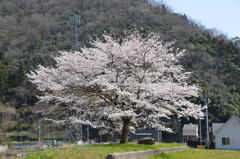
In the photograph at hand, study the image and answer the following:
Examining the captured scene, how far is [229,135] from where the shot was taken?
4528cm

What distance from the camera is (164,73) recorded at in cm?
1884

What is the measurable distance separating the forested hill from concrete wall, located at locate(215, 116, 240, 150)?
12954mm

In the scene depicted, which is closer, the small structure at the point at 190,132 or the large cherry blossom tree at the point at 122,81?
the large cherry blossom tree at the point at 122,81

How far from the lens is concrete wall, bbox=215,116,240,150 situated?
4447cm

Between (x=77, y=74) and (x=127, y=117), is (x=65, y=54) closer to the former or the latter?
(x=77, y=74)

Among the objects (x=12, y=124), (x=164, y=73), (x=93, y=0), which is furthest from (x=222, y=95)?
(x=93, y=0)

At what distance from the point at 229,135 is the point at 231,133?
354 millimetres

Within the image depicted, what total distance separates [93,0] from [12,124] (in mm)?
81281

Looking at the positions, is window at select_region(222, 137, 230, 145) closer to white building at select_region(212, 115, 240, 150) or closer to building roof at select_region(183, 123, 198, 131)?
white building at select_region(212, 115, 240, 150)

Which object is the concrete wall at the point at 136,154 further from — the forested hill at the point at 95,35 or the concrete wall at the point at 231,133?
the concrete wall at the point at 231,133

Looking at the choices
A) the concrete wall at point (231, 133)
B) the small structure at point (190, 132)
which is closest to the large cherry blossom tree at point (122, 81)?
the concrete wall at point (231, 133)

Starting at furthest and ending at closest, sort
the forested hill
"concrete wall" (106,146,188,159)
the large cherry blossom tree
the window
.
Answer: the forested hill → the window → the large cherry blossom tree → "concrete wall" (106,146,188,159)

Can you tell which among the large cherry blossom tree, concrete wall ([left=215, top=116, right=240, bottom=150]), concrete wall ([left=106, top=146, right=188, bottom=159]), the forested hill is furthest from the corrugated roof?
concrete wall ([left=106, top=146, right=188, bottom=159])

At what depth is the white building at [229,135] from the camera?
44.5 m
